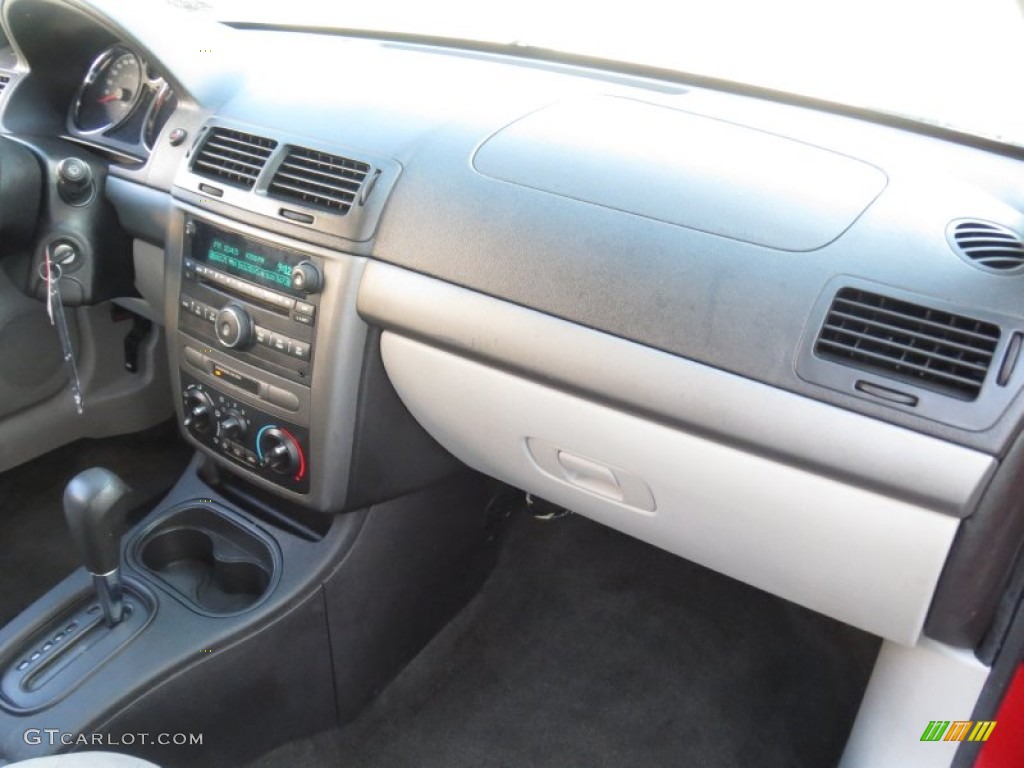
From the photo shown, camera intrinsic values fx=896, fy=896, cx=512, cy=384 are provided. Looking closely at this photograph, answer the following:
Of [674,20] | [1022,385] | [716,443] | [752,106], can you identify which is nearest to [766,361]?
[716,443]

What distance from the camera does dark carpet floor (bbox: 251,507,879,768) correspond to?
5.47 feet

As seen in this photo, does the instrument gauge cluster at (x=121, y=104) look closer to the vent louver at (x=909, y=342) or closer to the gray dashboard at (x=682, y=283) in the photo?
the gray dashboard at (x=682, y=283)

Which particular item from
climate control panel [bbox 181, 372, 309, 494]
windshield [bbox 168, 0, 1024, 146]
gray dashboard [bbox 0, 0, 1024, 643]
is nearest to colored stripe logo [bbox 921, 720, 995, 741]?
gray dashboard [bbox 0, 0, 1024, 643]

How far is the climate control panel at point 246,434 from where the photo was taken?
4.56 feet

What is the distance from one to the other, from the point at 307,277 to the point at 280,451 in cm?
30

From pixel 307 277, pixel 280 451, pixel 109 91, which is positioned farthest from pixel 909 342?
pixel 109 91

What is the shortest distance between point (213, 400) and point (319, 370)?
292mm

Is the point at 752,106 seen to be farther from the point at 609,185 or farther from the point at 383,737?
the point at 383,737

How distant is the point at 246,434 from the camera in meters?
1.45

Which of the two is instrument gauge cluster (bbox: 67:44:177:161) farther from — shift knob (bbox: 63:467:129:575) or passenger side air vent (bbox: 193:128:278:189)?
shift knob (bbox: 63:467:129:575)

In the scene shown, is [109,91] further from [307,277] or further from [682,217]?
[682,217]

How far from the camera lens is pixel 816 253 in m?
1.00

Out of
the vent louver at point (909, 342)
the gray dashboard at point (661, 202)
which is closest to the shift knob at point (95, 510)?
the gray dashboard at point (661, 202)

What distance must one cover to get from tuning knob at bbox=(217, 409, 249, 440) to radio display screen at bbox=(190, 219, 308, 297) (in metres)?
0.24
